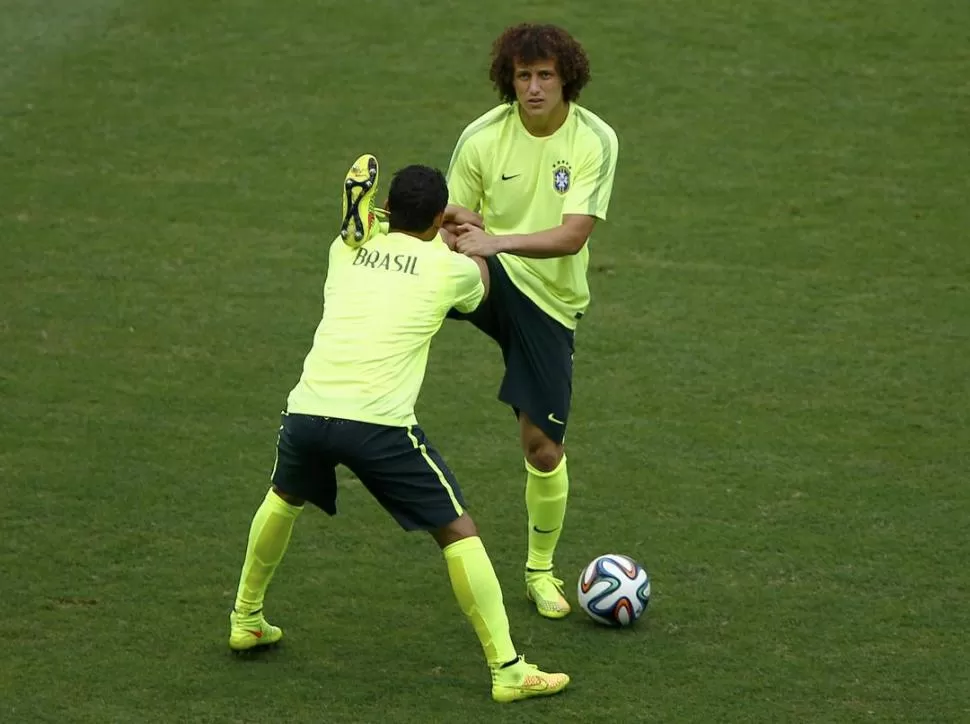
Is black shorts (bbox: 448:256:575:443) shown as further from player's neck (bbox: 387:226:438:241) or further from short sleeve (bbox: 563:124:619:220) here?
player's neck (bbox: 387:226:438:241)

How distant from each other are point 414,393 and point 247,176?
495 centimetres

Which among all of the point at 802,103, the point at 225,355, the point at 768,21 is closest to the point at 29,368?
the point at 225,355

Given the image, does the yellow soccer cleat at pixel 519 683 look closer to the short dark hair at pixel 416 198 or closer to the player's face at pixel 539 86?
the short dark hair at pixel 416 198

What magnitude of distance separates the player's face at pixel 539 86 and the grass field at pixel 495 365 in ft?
5.91

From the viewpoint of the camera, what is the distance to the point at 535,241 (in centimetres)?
520

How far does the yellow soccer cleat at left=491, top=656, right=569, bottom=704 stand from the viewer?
4930 millimetres

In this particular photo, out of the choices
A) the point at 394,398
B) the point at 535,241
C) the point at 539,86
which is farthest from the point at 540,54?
the point at 394,398

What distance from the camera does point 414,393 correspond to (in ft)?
16.0

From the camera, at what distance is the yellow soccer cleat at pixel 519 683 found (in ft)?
16.2

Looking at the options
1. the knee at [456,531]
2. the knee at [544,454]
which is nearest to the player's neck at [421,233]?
the knee at [456,531]

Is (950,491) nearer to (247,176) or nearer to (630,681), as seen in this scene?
(630,681)

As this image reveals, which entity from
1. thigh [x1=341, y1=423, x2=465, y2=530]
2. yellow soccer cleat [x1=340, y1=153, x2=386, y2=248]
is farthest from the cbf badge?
thigh [x1=341, y1=423, x2=465, y2=530]

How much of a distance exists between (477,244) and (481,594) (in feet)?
3.80

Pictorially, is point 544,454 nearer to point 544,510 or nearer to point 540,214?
point 544,510
